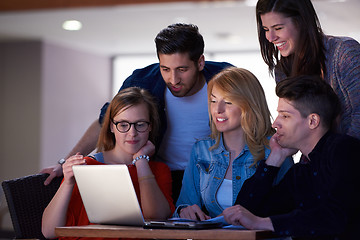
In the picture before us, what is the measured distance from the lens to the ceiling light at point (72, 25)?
7.23 meters

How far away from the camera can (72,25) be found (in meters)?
7.42

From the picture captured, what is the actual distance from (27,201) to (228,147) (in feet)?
3.01

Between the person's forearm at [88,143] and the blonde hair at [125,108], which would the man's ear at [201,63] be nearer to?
the blonde hair at [125,108]

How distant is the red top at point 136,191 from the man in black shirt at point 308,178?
0.48m

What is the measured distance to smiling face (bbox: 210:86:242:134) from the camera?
7.82 feet

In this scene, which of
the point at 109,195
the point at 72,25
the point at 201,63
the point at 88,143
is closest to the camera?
the point at 109,195

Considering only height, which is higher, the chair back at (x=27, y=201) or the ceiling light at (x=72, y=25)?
the ceiling light at (x=72, y=25)

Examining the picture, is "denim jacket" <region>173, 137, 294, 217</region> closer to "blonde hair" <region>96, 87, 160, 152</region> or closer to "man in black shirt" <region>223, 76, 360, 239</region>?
→ "man in black shirt" <region>223, 76, 360, 239</region>

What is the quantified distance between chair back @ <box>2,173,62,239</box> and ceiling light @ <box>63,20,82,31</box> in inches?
194

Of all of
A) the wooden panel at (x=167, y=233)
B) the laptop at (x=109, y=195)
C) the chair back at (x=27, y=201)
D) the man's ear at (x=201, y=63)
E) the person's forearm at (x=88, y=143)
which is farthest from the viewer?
the person's forearm at (x=88, y=143)

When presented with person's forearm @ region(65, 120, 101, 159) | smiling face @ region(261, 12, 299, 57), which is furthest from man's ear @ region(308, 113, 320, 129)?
person's forearm @ region(65, 120, 101, 159)

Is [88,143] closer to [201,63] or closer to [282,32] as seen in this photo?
[201,63]

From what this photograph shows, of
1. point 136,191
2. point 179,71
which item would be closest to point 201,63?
point 179,71

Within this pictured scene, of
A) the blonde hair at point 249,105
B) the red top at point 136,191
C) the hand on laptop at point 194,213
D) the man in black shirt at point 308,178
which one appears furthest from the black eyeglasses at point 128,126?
the man in black shirt at point 308,178
